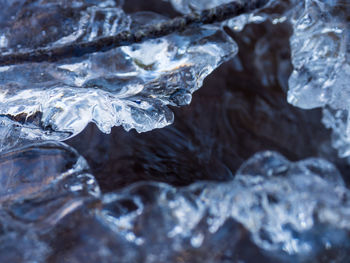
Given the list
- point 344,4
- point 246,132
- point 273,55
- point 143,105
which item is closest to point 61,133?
point 143,105

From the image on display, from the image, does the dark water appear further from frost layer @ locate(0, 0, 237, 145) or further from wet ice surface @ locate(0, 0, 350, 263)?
frost layer @ locate(0, 0, 237, 145)

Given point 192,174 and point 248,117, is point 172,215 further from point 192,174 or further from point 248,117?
point 248,117

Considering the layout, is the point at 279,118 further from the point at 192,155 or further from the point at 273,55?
the point at 192,155

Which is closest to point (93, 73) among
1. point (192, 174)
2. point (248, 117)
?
point (192, 174)

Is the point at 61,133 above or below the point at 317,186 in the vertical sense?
above

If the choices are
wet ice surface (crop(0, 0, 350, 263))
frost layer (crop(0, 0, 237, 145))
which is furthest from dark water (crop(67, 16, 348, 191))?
frost layer (crop(0, 0, 237, 145))

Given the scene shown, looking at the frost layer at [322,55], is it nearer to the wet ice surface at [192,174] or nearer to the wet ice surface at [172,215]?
the wet ice surface at [192,174]

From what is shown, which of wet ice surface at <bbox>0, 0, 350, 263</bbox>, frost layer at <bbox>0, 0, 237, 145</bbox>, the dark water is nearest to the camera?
frost layer at <bbox>0, 0, 237, 145</bbox>
